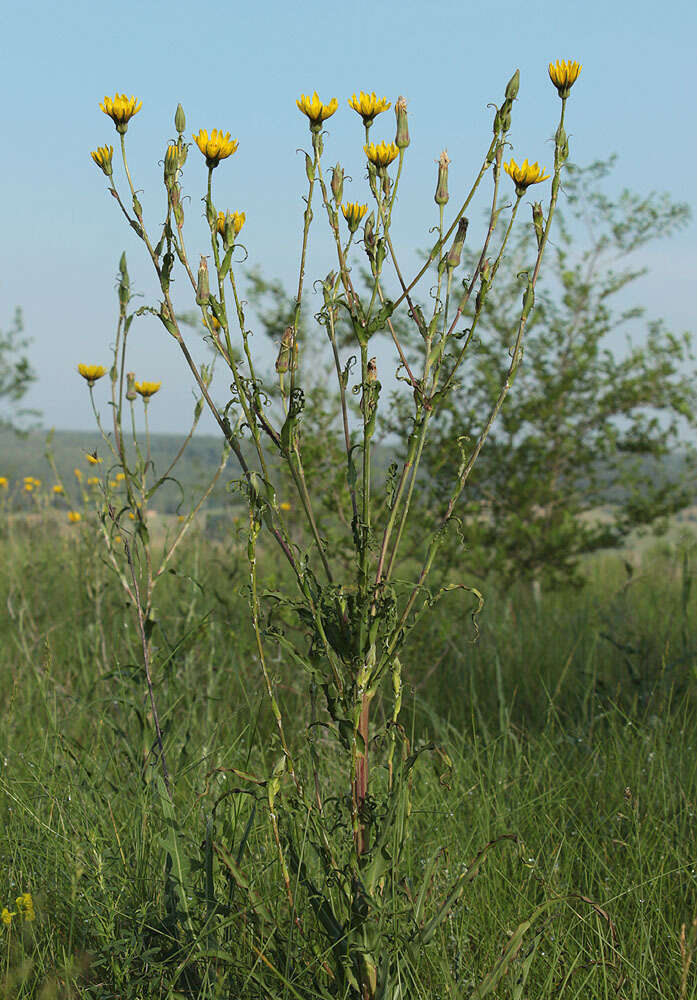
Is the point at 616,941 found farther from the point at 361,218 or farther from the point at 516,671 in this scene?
the point at 516,671

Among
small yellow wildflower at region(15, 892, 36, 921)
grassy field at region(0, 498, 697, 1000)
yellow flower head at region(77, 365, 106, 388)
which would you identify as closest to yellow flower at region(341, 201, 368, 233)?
grassy field at region(0, 498, 697, 1000)

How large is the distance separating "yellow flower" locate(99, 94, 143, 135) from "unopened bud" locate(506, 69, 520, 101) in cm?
73

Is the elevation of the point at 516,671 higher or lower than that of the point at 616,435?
lower

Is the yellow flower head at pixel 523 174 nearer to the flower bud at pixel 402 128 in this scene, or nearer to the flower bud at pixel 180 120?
the flower bud at pixel 402 128

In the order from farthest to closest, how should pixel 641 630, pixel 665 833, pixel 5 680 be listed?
pixel 641 630 < pixel 5 680 < pixel 665 833

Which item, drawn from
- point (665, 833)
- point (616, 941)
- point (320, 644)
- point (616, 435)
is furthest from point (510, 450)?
point (320, 644)

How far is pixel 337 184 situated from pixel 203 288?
0.30 m

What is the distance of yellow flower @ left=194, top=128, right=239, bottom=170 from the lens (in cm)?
141

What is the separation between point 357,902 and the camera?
1429 millimetres

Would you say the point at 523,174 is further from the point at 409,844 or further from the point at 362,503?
the point at 409,844

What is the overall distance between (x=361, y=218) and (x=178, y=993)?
155 centimetres

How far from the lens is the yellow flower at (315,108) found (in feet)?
4.63

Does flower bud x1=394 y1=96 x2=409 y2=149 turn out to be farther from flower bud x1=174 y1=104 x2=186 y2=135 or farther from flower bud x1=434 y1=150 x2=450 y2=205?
flower bud x1=174 y1=104 x2=186 y2=135

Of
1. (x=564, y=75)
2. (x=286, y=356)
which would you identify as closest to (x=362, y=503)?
(x=286, y=356)
